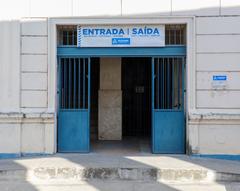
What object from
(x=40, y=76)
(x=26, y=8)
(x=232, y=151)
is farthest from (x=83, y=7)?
(x=232, y=151)

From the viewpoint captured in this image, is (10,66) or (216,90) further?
(10,66)

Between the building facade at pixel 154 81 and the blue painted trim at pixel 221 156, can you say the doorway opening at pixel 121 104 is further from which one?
the blue painted trim at pixel 221 156

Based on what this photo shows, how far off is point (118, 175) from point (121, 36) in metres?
3.09

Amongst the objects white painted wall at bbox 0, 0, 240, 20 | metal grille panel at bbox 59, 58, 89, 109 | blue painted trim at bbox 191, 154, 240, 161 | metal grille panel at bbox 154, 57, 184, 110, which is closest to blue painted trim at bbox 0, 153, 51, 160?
metal grille panel at bbox 59, 58, 89, 109

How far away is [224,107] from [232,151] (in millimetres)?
943

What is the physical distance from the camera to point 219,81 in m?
8.05

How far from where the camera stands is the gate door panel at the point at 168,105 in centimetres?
840

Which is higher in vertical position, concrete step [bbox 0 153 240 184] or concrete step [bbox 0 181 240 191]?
concrete step [bbox 0 153 240 184]

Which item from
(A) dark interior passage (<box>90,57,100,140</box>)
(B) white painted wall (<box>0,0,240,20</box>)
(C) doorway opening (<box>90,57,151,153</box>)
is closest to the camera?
(B) white painted wall (<box>0,0,240,20</box>)

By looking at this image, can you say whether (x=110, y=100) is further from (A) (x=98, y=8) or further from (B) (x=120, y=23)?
(A) (x=98, y=8)

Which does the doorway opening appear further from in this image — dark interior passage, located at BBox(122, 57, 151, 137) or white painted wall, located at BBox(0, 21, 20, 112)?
white painted wall, located at BBox(0, 21, 20, 112)

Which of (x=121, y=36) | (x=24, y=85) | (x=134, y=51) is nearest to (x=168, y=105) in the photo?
(x=134, y=51)

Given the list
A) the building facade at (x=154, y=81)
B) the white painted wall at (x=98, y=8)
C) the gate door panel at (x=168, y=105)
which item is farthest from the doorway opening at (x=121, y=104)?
the white painted wall at (x=98, y=8)

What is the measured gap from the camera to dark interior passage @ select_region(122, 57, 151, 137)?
11.8 metres
